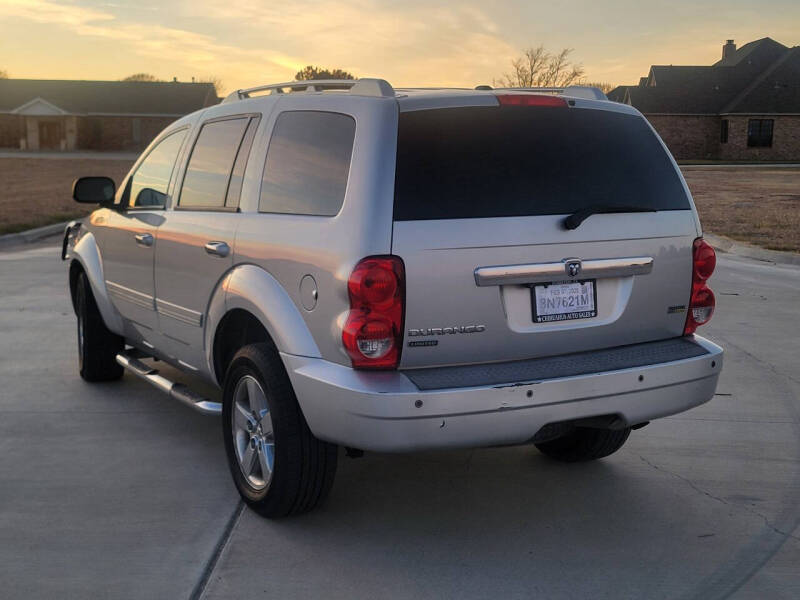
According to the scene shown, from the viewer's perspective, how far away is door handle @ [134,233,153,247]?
19.5 feet

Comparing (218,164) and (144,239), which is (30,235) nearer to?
(144,239)

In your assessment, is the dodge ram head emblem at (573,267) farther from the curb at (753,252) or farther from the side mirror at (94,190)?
the curb at (753,252)

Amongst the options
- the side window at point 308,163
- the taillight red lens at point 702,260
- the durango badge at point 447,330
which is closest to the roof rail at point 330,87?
the side window at point 308,163

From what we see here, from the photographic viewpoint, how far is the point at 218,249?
4.99 meters

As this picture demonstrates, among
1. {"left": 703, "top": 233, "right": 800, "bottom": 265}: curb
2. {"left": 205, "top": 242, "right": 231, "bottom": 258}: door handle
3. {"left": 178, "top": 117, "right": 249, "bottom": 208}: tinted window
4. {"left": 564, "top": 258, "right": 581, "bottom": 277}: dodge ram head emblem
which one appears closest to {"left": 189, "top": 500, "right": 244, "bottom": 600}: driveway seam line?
{"left": 205, "top": 242, "right": 231, "bottom": 258}: door handle

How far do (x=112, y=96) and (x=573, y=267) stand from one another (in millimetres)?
78247

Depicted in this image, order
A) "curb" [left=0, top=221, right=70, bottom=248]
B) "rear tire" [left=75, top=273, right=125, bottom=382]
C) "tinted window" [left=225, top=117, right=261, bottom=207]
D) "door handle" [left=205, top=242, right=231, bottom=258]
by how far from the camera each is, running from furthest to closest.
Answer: "curb" [left=0, top=221, right=70, bottom=248] < "rear tire" [left=75, top=273, right=125, bottom=382] < "tinted window" [left=225, top=117, right=261, bottom=207] < "door handle" [left=205, top=242, right=231, bottom=258]

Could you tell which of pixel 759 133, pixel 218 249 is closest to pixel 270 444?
pixel 218 249

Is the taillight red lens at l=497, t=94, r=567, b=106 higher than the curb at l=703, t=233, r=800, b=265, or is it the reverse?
the taillight red lens at l=497, t=94, r=567, b=106

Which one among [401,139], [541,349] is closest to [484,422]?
[541,349]

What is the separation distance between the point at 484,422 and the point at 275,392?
3.20 ft

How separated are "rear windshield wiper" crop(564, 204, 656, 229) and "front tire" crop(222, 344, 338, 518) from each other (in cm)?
143

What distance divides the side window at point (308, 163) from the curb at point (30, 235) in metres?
13.3

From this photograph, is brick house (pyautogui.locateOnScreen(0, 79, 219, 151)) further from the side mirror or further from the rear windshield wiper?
the rear windshield wiper
